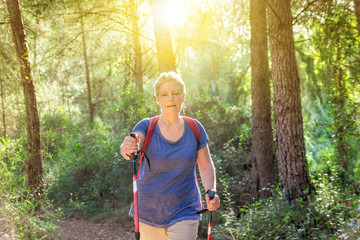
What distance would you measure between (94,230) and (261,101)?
203 inches

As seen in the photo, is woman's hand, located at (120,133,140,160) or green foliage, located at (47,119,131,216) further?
green foliage, located at (47,119,131,216)

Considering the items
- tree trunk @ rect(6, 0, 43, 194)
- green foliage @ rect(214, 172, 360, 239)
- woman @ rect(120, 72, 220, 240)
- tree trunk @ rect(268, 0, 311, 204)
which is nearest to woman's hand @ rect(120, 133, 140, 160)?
woman @ rect(120, 72, 220, 240)

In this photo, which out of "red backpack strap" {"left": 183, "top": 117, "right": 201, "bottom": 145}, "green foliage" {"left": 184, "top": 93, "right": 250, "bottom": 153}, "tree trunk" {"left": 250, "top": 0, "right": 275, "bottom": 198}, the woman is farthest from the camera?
"green foliage" {"left": 184, "top": 93, "right": 250, "bottom": 153}

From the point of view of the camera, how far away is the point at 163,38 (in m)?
8.24

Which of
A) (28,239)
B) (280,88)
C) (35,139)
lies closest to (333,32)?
A: (280,88)

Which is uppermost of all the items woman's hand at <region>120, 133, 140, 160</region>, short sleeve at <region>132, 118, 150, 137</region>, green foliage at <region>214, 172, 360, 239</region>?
short sleeve at <region>132, 118, 150, 137</region>

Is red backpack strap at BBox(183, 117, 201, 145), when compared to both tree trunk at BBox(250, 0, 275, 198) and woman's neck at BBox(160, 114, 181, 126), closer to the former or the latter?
woman's neck at BBox(160, 114, 181, 126)

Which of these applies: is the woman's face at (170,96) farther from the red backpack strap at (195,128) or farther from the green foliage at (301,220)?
the green foliage at (301,220)

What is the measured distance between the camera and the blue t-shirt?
3314 mm

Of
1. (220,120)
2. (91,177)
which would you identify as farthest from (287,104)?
(91,177)

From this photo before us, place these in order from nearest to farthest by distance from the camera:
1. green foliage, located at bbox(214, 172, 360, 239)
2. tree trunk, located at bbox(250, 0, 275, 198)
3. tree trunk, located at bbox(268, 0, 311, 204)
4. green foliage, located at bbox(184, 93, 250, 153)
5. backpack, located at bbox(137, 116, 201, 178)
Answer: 1. backpack, located at bbox(137, 116, 201, 178)
2. green foliage, located at bbox(214, 172, 360, 239)
3. tree trunk, located at bbox(268, 0, 311, 204)
4. tree trunk, located at bbox(250, 0, 275, 198)
5. green foliage, located at bbox(184, 93, 250, 153)

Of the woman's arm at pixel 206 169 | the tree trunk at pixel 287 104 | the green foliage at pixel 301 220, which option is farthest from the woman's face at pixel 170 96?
the tree trunk at pixel 287 104

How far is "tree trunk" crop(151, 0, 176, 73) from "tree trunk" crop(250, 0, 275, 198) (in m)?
2.25

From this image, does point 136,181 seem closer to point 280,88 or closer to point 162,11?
point 280,88
